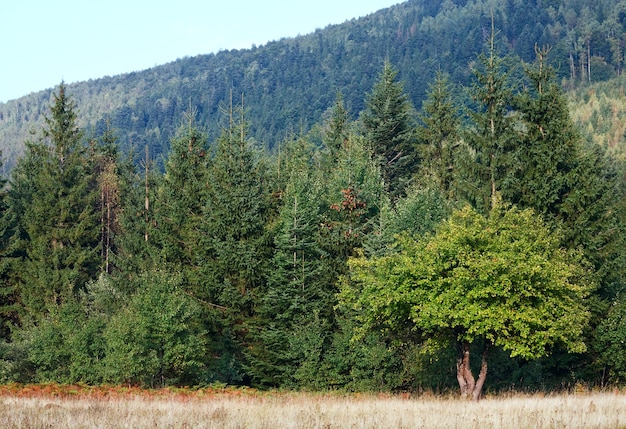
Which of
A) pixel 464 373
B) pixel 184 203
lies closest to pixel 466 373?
pixel 464 373

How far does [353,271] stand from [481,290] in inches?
A: 542

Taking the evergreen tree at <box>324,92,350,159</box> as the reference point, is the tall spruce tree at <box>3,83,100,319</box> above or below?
below

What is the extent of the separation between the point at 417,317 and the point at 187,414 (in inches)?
403

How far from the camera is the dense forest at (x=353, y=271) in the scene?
22.7 m

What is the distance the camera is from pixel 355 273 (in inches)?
1135

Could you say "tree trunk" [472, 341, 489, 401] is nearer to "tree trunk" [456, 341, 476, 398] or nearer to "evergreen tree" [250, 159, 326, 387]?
"tree trunk" [456, 341, 476, 398]

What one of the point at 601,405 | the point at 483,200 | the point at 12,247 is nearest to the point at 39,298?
the point at 12,247

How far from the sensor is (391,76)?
6153 centimetres

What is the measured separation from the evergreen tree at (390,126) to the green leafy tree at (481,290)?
35296mm

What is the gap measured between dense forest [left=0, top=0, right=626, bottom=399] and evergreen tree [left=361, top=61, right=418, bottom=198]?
5.97m

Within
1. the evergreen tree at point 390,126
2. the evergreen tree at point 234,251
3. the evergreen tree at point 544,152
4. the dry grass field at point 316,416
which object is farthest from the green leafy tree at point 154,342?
the evergreen tree at point 390,126

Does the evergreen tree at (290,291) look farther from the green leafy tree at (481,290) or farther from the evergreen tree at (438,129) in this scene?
the evergreen tree at (438,129)

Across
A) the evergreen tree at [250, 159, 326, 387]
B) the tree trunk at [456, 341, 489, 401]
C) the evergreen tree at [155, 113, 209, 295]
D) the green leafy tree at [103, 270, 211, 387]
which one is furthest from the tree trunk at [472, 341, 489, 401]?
the evergreen tree at [155, 113, 209, 295]

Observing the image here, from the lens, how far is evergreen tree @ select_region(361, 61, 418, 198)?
59.3 metres
